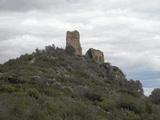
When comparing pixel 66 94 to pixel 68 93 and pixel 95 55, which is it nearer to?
pixel 68 93

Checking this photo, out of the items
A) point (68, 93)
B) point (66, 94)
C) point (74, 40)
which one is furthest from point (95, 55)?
point (66, 94)

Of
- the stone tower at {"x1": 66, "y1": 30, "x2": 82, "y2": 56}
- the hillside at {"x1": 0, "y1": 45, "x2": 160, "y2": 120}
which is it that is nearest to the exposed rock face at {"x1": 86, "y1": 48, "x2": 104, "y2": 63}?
the stone tower at {"x1": 66, "y1": 30, "x2": 82, "y2": 56}

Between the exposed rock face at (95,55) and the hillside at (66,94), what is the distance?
2364mm

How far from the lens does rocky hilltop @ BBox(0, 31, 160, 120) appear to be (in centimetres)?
1790

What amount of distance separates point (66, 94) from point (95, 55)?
37.9m

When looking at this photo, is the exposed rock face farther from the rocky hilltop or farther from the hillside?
the hillside

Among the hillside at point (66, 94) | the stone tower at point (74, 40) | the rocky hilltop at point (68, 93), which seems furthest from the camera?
the stone tower at point (74, 40)

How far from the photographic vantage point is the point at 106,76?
2168 inches

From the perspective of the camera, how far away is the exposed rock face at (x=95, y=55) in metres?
66.1

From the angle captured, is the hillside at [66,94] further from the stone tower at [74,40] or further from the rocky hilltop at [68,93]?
the stone tower at [74,40]

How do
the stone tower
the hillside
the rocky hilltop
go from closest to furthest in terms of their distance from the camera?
the hillside < the rocky hilltop < the stone tower

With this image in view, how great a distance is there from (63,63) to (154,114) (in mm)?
29286

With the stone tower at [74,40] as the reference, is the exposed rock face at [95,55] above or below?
below

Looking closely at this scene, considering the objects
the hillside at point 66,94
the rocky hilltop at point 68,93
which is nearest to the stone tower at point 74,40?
the rocky hilltop at point 68,93
